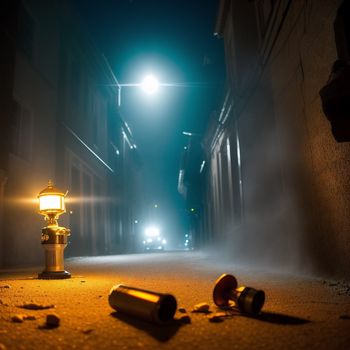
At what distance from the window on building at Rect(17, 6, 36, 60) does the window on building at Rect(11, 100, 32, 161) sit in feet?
5.52

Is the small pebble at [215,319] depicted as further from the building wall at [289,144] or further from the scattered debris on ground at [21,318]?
the building wall at [289,144]

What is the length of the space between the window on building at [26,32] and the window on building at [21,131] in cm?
168

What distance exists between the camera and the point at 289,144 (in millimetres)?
5895

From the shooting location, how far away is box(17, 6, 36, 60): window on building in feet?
35.8

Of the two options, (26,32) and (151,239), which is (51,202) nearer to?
(26,32)

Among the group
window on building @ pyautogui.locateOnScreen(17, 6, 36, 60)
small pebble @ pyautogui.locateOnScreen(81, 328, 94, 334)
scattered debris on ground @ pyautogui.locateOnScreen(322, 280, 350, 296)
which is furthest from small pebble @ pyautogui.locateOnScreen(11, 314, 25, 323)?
window on building @ pyautogui.locateOnScreen(17, 6, 36, 60)

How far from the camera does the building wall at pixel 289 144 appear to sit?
4.32 m

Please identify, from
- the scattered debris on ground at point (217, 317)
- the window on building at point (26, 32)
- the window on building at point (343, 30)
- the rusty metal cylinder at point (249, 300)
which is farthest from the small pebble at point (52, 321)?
the window on building at point (26, 32)

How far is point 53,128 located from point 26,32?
9.98ft

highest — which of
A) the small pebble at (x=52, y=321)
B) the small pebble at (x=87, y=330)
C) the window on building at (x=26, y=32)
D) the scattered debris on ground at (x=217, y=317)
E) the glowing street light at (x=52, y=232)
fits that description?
the window on building at (x=26, y=32)

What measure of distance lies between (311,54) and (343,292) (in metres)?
2.85

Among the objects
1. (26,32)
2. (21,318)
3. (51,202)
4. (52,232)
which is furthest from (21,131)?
(21,318)

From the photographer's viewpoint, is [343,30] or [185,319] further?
[343,30]

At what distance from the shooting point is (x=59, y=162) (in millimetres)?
13289
